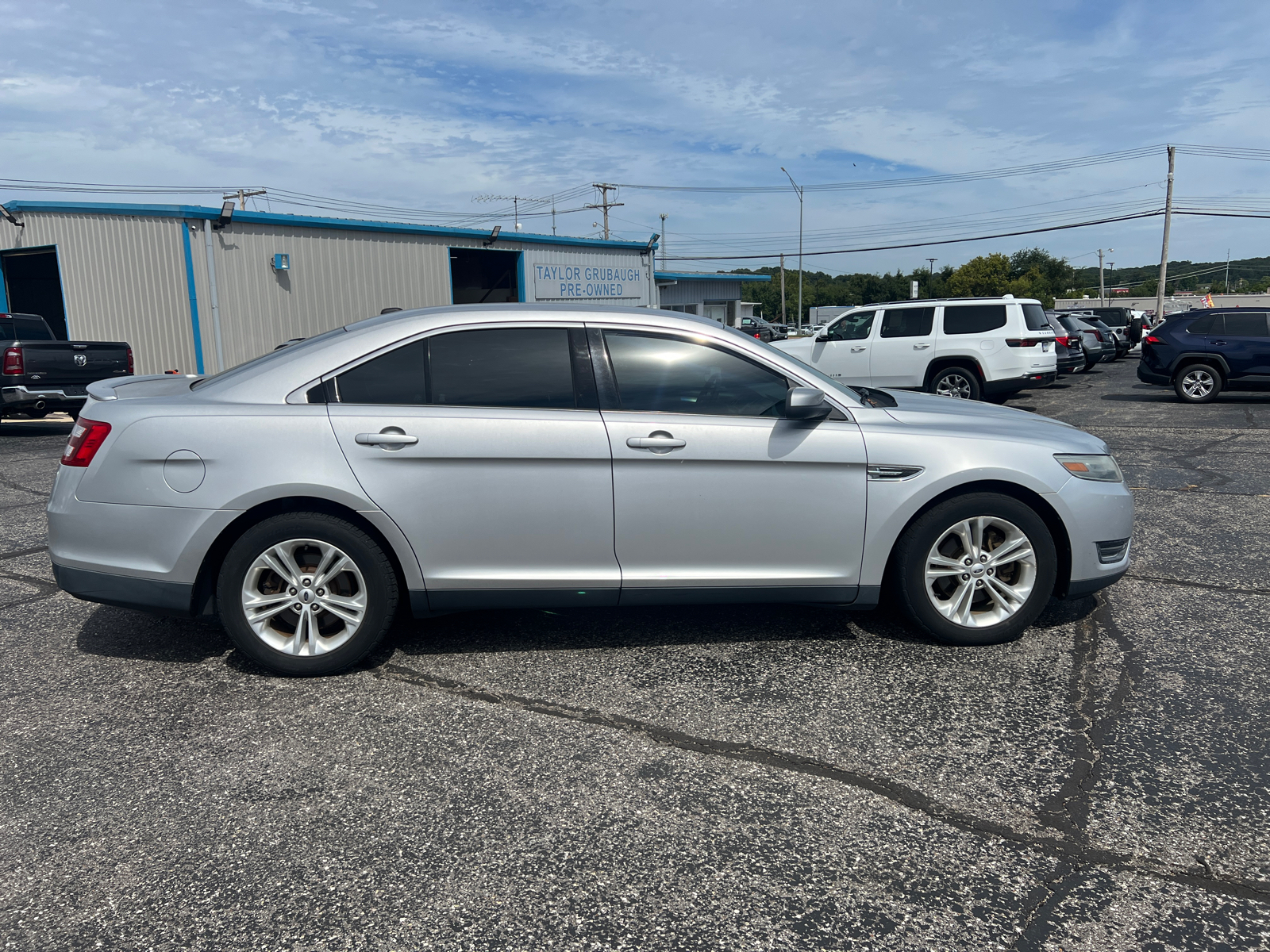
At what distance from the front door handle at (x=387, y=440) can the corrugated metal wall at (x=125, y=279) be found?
1650cm

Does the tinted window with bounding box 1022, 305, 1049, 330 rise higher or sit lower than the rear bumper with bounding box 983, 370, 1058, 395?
higher

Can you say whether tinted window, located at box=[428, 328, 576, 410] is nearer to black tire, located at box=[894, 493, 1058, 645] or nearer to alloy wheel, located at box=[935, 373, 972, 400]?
black tire, located at box=[894, 493, 1058, 645]

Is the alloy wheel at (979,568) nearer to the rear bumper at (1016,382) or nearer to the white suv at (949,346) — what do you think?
the white suv at (949,346)

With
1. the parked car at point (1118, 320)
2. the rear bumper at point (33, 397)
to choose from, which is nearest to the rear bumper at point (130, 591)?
the rear bumper at point (33, 397)

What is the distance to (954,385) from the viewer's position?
15477 mm

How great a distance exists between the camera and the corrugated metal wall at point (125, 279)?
18.1 metres

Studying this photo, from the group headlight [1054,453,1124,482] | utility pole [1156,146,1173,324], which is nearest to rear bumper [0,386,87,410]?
headlight [1054,453,1124,482]

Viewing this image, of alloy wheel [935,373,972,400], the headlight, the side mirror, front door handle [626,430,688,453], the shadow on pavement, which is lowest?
the shadow on pavement

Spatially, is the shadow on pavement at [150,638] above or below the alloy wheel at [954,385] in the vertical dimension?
below

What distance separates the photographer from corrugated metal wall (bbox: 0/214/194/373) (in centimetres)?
1812

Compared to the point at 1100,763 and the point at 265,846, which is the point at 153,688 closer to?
the point at 265,846

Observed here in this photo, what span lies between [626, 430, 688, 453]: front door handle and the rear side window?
323 millimetres

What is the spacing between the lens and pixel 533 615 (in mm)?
4828

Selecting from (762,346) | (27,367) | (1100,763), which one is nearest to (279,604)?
(762,346)
